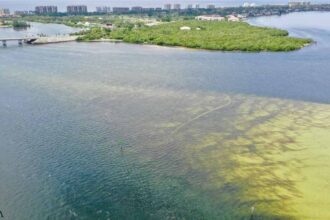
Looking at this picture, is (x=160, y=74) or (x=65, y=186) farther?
(x=160, y=74)

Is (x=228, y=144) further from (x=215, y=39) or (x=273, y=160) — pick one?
(x=215, y=39)

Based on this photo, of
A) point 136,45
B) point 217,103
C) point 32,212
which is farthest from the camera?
point 136,45

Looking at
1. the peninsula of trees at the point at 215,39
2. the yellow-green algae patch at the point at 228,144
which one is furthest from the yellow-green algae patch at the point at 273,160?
the peninsula of trees at the point at 215,39

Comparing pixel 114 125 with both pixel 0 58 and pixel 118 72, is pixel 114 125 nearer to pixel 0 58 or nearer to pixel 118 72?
pixel 118 72

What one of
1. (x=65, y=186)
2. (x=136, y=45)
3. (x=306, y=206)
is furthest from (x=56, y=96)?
(x=136, y=45)

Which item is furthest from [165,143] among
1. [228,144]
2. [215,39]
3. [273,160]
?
[215,39]

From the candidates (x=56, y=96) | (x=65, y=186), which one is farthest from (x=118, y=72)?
(x=65, y=186)

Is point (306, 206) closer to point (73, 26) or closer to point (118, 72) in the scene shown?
point (118, 72)

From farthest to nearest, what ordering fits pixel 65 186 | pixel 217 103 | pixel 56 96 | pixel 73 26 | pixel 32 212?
pixel 73 26 → pixel 56 96 → pixel 217 103 → pixel 65 186 → pixel 32 212
